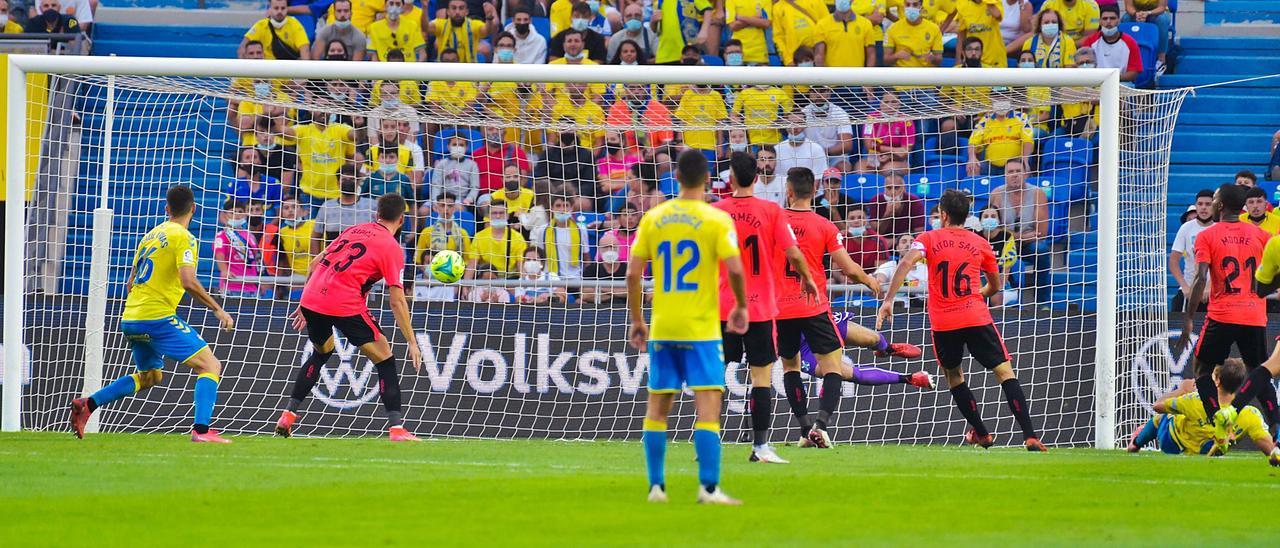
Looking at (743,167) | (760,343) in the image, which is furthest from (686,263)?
(760,343)

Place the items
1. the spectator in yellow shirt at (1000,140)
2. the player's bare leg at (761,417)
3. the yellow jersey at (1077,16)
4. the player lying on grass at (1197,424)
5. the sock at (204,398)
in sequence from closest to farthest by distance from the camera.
Result: 1. the player's bare leg at (761,417)
2. the player lying on grass at (1197,424)
3. the sock at (204,398)
4. the spectator in yellow shirt at (1000,140)
5. the yellow jersey at (1077,16)

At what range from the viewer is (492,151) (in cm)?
1708

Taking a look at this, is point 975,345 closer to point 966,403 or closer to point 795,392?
point 966,403

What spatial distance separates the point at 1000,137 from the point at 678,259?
948cm

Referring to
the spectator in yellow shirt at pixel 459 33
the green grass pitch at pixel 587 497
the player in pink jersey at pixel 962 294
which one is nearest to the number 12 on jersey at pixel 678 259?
the green grass pitch at pixel 587 497

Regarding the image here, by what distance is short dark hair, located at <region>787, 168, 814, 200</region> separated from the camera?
11625mm

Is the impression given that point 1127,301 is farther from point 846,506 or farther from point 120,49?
point 120,49

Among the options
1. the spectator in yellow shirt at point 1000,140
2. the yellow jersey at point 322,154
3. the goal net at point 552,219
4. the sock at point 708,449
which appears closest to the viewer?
the sock at point 708,449

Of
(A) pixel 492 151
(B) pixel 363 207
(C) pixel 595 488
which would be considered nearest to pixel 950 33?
(A) pixel 492 151

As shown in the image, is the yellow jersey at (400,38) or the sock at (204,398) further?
the yellow jersey at (400,38)

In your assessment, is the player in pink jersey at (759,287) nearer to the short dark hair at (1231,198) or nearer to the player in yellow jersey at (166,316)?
the player in yellow jersey at (166,316)

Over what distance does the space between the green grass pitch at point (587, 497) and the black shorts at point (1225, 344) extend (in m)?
1.07

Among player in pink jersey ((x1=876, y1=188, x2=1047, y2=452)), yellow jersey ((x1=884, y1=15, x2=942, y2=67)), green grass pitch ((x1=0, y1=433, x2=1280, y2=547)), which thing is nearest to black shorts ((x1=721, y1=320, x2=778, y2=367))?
green grass pitch ((x1=0, y1=433, x2=1280, y2=547))

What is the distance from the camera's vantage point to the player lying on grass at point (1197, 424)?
1177 cm
